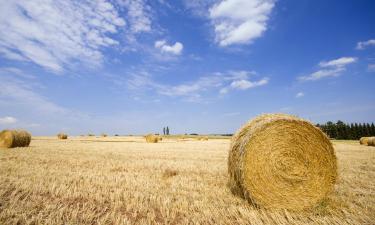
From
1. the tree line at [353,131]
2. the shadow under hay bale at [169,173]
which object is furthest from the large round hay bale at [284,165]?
the tree line at [353,131]

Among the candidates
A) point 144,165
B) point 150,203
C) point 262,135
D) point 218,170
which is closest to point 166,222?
point 150,203

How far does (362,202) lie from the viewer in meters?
5.69

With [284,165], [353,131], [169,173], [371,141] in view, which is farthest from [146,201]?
[353,131]

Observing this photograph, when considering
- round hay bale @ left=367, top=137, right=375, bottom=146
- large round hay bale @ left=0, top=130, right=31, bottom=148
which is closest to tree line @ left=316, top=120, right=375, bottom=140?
round hay bale @ left=367, top=137, right=375, bottom=146

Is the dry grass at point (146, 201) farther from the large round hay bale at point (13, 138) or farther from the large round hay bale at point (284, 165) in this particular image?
the large round hay bale at point (13, 138)

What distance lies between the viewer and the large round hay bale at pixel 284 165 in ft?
19.5

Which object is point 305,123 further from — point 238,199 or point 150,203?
point 150,203

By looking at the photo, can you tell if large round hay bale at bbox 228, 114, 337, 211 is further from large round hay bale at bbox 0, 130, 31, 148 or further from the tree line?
the tree line

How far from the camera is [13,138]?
1875cm

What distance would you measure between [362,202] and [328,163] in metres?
0.94

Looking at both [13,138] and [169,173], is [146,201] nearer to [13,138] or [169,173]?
[169,173]

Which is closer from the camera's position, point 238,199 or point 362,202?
point 362,202

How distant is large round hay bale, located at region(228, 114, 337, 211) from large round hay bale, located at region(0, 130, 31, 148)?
1717 cm

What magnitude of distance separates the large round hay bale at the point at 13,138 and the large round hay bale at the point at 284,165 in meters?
17.2
